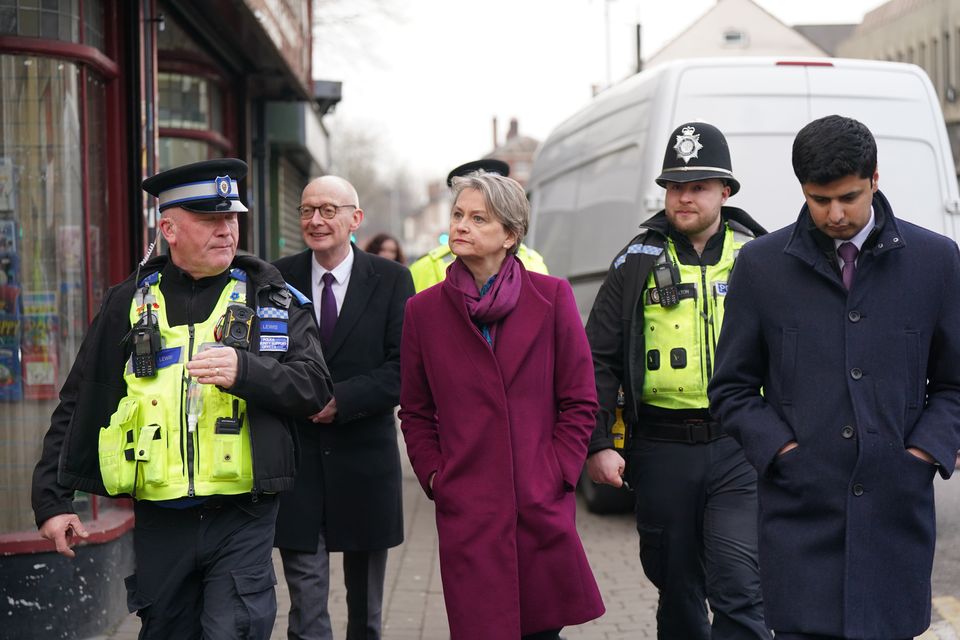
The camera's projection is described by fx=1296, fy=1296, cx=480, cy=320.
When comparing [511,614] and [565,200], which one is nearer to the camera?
[511,614]

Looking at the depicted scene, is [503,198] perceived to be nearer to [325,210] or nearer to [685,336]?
[685,336]

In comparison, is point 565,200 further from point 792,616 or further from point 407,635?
point 792,616

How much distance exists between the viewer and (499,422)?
4.01 m

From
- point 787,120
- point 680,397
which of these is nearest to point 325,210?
point 680,397

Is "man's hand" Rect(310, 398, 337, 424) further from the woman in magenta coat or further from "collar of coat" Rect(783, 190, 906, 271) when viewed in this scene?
"collar of coat" Rect(783, 190, 906, 271)

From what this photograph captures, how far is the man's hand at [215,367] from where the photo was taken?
3.75 metres

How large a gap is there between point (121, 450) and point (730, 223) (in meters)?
2.53

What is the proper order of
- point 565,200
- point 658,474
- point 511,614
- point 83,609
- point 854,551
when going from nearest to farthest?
point 854,551 → point 511,614 → point 658,474 → point 83,609 → point 565,200

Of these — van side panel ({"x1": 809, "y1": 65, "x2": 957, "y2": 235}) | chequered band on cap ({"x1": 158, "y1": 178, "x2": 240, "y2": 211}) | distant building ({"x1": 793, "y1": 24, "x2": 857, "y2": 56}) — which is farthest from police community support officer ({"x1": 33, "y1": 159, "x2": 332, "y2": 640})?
distant building ({"x1": 793, "y1": 24, "x2": 857, "y2": 56})

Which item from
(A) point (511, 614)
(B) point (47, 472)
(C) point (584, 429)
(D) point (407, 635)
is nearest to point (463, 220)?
(C) point (584, 429)

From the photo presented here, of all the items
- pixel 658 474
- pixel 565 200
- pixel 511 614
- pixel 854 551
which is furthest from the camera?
pixel 565 200

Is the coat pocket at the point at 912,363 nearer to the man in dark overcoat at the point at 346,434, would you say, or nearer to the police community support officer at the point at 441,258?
the man in dark overcoat at the point at 346,434

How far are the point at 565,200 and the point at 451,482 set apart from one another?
6763 millimetres

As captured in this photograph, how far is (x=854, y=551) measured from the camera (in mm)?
3420
